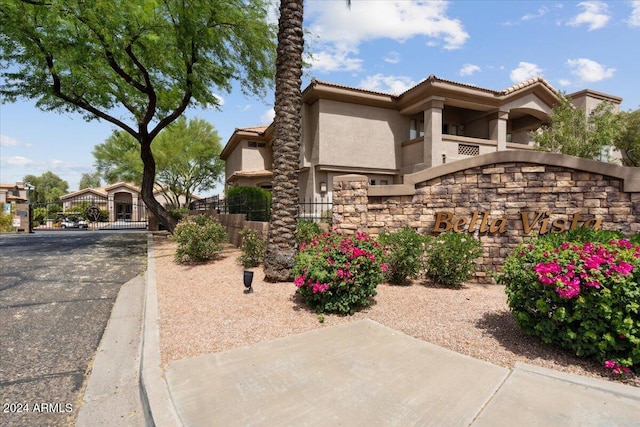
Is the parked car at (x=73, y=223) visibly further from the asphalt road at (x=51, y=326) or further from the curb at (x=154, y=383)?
the curb at (x=154, y=383)

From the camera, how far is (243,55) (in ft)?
49.1

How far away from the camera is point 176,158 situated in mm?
32125

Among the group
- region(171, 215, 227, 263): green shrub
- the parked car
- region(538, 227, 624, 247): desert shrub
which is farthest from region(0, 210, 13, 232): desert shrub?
region(538, 227, 624, 247): desert shrub

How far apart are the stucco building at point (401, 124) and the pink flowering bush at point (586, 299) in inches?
523

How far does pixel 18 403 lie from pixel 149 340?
141cm

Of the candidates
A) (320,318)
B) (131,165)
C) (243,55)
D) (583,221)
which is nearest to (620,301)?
(320,318)

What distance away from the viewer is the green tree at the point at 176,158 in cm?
3170

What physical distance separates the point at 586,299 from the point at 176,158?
111ft

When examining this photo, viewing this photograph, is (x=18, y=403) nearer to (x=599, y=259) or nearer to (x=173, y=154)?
(x=599, y=259)

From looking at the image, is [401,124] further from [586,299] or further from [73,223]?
[73,223]

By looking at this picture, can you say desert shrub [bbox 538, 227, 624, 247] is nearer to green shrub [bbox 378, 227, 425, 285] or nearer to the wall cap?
the wall cap

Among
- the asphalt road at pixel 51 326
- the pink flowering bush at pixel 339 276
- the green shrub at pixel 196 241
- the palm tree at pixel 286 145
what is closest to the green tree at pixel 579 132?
the palm tree at pixel 286 145

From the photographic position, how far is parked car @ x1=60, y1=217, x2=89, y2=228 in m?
33.3

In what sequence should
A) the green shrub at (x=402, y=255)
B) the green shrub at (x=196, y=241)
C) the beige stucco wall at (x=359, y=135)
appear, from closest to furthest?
the green shrub at (x=402, y=255), the green shrub at (x=196, y=241), the beige stucco wall at (x=359, y=135)
